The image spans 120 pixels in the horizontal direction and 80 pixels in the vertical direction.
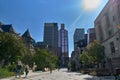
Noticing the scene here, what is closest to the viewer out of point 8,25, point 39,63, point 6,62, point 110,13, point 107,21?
point 6,62

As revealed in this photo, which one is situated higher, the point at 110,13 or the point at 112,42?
the point at 110,13

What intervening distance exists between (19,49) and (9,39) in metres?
2.89

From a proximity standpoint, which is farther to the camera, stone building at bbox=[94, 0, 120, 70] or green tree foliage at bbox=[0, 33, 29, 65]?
stone building at bbox=[94, 0, 120, 70]

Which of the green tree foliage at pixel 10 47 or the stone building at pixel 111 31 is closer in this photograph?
the green tree foliage at pixel 10 47

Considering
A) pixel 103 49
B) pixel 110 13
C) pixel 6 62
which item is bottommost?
pixel 6 62

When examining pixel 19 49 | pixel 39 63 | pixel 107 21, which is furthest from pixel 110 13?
pixel 39 63

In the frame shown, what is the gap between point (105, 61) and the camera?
5019cm

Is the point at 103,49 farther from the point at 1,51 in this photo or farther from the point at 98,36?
the point at 1,51

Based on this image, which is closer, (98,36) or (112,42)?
(112,42)

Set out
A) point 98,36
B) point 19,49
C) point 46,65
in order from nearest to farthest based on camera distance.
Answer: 1. point 19,49
2. point 98,36
3. point 46,65

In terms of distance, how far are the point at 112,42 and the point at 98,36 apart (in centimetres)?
1447

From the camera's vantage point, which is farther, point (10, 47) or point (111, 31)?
point (111, 31)

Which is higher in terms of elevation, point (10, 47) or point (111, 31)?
point (111, 31)

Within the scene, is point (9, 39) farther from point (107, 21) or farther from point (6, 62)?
point (107, 21)
